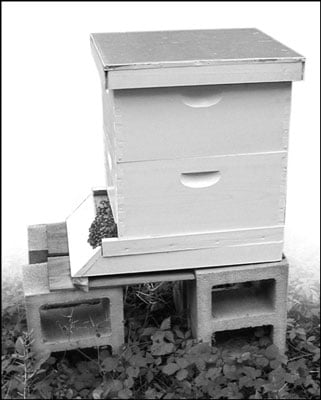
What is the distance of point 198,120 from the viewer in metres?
2.42

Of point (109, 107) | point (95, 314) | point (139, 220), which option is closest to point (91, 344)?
point (95, 314)

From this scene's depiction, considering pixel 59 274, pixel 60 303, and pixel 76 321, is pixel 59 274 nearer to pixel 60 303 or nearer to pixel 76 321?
pixel 60 303

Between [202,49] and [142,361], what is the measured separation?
1.20 metres

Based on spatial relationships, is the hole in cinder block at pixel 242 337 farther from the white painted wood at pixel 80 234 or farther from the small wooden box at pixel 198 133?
the white painted wood at pixel 80 234

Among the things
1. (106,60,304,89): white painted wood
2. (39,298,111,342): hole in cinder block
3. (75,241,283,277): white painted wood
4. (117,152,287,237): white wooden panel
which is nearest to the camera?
(106,60,304,89): white painted wood

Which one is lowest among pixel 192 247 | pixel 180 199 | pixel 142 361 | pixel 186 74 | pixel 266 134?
pixel 142 361

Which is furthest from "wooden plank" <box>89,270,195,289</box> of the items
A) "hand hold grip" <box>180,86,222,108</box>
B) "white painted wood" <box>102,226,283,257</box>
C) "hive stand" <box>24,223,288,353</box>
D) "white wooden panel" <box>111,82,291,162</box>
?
"hand hold grip" <box>180,86,222,108</box>

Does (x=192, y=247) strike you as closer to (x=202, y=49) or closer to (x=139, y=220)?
(x=139, y=220)

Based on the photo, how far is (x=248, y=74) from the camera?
2371 millimetres

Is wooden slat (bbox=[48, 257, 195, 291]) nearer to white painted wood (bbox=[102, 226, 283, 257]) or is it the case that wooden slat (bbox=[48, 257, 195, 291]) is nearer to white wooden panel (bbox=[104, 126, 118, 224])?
white painted wood (bbox=[102, 226, 283, 257])

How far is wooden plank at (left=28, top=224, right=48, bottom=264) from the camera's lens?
9.57 feet

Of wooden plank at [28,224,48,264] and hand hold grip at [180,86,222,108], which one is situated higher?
hand hold grip at [180,86,222,108]

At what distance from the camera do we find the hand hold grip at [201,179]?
2518 millimetres

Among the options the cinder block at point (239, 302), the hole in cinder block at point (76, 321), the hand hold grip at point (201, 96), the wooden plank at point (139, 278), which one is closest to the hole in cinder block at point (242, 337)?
the cinder block at point (239, 302)
